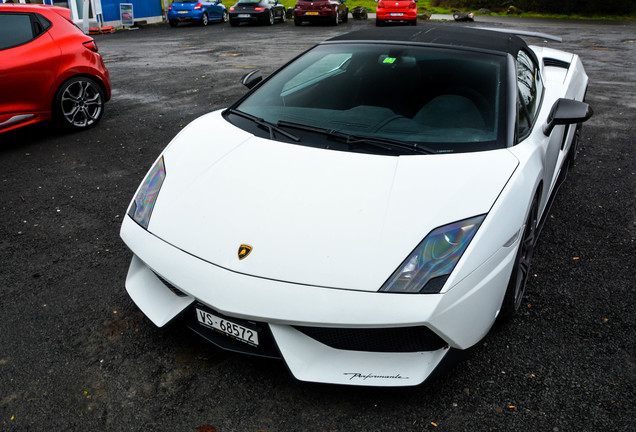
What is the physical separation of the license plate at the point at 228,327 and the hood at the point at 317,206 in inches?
8.6

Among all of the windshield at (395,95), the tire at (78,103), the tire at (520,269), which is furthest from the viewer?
the tire at (78,103)

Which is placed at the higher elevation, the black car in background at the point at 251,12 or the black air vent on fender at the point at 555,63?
the black air vent on fender at the point at 555,63

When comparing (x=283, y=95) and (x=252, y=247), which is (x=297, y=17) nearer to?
(x=283, y=95)

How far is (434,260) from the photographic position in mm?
2160

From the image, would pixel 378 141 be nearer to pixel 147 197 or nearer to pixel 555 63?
pixel 147 197

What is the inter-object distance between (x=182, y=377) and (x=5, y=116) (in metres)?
4.42

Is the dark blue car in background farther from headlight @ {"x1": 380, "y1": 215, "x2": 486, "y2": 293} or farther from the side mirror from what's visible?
headlight @ {"x1": 380, "y1": 215, "x2": 486, "y2": 293}

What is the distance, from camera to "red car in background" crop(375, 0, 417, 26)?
22203 millimetres

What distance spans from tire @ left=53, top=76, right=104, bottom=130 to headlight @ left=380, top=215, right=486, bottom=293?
5344 mm

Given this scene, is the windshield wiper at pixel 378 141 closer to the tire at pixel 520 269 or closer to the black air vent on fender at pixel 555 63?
the tire at pixel 520 269

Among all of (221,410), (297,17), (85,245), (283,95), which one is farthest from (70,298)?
(297,17)

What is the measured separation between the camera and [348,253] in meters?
2.19

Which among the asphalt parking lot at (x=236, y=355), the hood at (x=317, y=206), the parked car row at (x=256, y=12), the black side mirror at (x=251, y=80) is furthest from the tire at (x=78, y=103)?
the parked car row at (x=256, y=12)

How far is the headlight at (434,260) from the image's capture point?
6.88 ft
